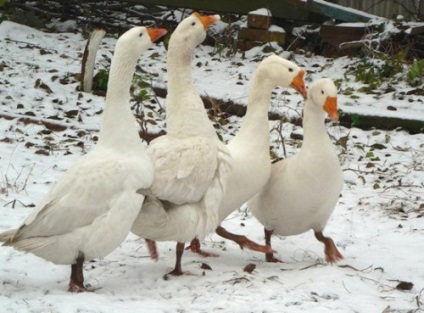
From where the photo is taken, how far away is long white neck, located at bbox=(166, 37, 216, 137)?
5.76 meters

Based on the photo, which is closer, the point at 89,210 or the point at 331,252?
the point at 89,210

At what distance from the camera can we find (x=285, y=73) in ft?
19.7

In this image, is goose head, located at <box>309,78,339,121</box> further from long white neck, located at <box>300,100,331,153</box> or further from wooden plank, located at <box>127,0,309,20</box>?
wooden plank, located at <box>127,0,309,20</box>

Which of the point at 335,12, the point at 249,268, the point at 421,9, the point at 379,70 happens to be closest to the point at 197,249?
the point at 249,268

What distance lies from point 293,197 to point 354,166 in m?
2.54

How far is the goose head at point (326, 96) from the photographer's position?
224 inches

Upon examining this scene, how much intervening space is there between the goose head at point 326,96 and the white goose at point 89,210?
1353 millimetres

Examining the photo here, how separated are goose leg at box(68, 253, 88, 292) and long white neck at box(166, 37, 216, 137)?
130 centimetres

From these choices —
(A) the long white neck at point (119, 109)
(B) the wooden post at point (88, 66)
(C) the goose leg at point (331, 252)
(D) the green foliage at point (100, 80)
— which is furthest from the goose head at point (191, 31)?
(D) the green foliage at point (100, 80)

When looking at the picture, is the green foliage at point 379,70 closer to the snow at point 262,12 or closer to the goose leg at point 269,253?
Answer: the snow at point 262,12

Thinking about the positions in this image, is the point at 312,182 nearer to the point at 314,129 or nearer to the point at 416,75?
the point at 314,129

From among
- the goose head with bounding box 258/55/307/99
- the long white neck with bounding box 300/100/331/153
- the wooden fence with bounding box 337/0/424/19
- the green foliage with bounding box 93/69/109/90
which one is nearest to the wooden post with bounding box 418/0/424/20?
the wooden fence with bounding box 337/0/424/19

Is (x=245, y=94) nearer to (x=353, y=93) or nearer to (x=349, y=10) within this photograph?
(x=353, y=93)

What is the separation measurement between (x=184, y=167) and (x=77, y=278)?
1022mm
